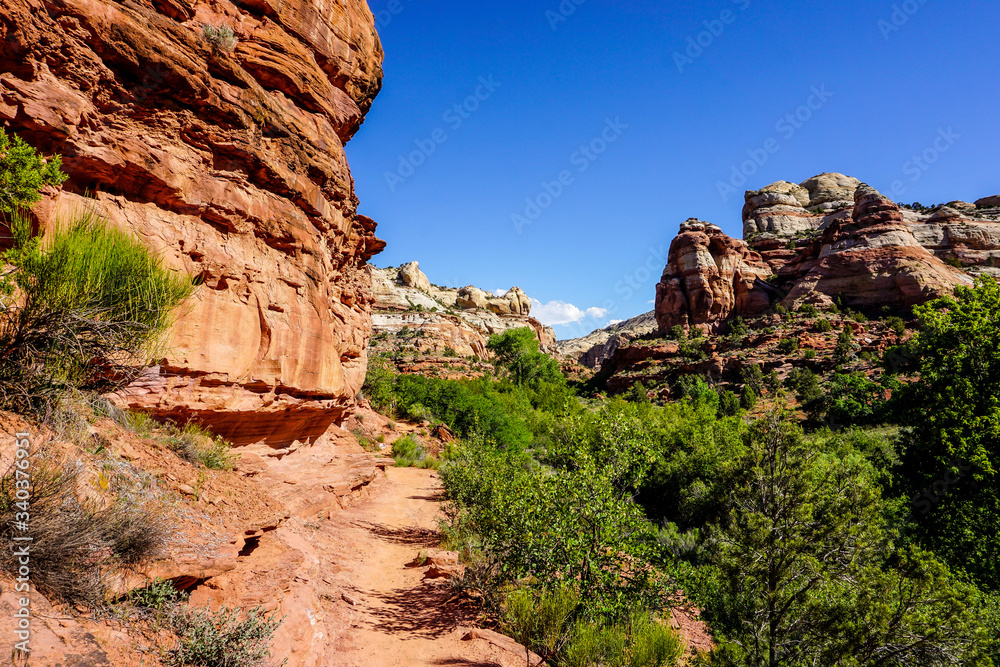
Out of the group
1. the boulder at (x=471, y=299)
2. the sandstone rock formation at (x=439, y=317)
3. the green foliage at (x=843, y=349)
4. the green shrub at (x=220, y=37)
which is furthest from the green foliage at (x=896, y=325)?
the boulder at (x=471, y=299)

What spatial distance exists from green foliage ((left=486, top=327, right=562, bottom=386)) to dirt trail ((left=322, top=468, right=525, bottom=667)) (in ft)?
112

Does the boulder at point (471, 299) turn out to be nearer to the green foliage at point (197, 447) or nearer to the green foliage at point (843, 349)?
the green foliage at point (843, 349)

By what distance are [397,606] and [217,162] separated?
8.98 m

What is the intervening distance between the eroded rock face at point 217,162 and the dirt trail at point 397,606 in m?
3.30

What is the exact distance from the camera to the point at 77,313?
4.83m

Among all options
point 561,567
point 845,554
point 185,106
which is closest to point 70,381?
point 185,106

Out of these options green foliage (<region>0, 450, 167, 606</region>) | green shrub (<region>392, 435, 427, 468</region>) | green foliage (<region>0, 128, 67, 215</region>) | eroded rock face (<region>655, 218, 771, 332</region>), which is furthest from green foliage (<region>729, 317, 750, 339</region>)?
green foliage (<region>0, 128, 67, 215</region>)

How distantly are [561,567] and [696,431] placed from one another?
12.2 meters

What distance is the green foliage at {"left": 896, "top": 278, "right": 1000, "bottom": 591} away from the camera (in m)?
7.66

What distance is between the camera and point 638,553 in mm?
5953

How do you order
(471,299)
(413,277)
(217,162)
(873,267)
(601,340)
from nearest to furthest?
(217,162), (873,267), (413,277), (471,299), (601,340)

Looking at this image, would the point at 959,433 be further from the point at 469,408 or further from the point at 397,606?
the point at 469,408

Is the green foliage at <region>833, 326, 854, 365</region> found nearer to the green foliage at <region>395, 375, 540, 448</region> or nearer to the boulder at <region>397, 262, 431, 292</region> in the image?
the green foliage at <region>395, 375, 540, 448</region>

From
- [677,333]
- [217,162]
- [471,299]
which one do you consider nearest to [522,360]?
[677,333]
